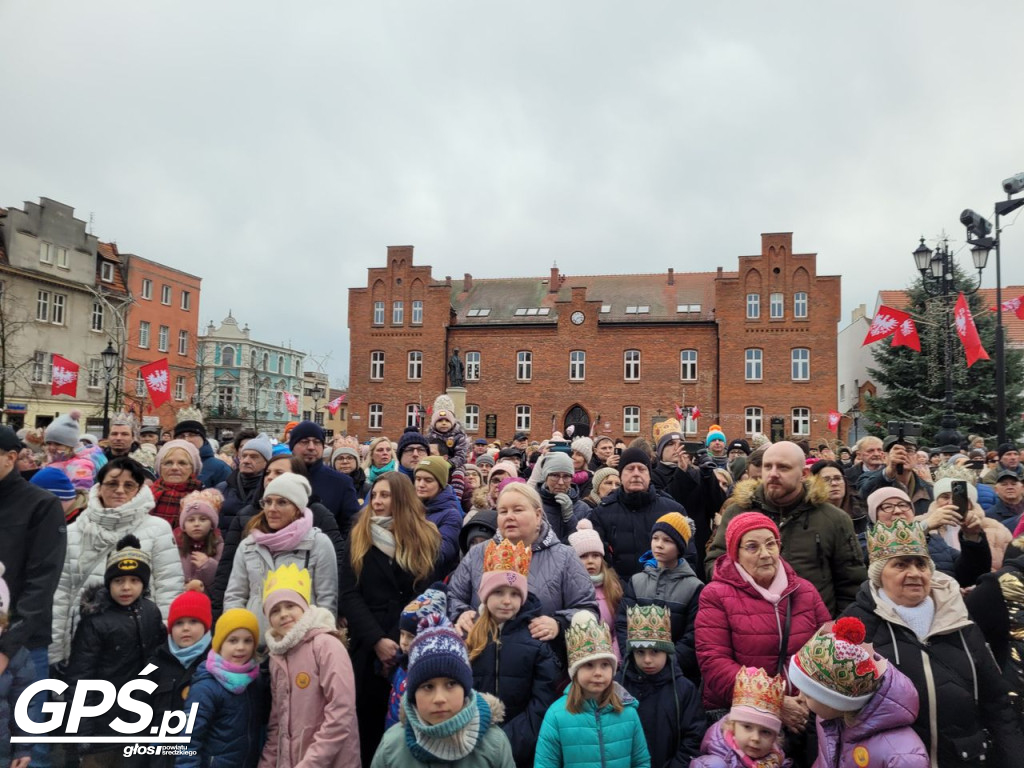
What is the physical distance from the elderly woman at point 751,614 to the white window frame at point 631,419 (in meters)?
34.5

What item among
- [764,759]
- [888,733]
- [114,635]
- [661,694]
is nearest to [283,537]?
[114,635]

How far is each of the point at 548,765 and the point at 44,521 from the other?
125 inches

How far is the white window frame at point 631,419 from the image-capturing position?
37.9 metres

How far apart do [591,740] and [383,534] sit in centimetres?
189

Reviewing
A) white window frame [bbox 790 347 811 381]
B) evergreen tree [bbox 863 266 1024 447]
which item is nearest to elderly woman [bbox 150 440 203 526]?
evergreen tree [bbox 863 266 1024 447]

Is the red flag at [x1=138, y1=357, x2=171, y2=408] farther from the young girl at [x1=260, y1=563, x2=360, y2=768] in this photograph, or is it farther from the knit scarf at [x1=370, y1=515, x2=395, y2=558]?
the young girl at [x1=260, y1=563, x2=360, y2=768]

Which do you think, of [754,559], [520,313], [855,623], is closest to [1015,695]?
[855,623]

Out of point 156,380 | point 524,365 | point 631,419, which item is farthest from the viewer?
point 524,365

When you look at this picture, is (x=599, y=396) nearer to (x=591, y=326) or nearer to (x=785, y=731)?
(x=591, y=326)

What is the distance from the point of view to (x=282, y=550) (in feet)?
14.4

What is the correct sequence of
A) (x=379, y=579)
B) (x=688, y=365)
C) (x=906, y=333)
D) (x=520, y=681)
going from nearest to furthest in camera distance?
(x=520, y=681)
(x=379, y=579)
(x=906, y=333)
(x=688, y=365)

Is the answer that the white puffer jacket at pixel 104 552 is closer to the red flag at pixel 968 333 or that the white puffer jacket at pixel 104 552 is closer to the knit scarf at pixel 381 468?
the knit scarf at pixel 381 468

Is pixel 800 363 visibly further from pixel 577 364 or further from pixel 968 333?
pixel 968 333

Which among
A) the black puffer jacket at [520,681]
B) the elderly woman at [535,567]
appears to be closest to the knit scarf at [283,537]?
the elderly woman at [535,567]
